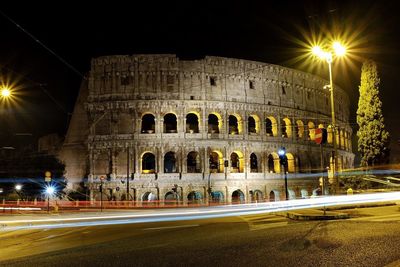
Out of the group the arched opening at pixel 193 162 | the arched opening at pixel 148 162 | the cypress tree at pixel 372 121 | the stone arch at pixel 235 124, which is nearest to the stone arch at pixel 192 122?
the arched opening at pixel 193 162

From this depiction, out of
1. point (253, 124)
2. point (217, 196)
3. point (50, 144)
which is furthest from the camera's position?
point (50, 144)

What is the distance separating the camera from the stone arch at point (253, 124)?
39.0m

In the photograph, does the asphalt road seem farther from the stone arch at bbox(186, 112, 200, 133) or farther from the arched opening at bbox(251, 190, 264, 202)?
the arched opening at bbox(251, 190, 264, 202)

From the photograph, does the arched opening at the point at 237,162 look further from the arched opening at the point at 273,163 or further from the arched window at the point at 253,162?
the arched opening at the point at 273,163

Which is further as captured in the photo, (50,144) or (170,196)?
(50,144)

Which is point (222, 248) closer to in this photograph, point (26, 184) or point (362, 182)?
point (362, 182)

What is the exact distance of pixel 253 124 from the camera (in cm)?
4300

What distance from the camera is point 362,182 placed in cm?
2623

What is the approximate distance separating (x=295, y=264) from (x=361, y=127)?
26098 millimetres

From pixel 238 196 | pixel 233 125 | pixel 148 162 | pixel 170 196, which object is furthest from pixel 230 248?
pixel 233 125

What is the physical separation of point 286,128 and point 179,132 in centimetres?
1271

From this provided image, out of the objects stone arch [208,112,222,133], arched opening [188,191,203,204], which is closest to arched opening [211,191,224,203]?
arched opening [188,191,203,204]

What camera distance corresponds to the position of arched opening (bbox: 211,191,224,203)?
36094 millimetres

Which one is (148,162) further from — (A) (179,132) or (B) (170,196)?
(A) (179,132)
